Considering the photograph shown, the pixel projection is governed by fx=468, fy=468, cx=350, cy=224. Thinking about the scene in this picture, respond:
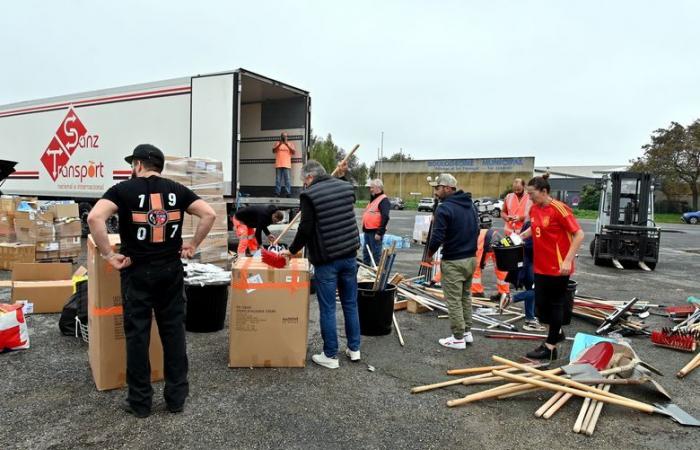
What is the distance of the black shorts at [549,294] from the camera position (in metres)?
4.29

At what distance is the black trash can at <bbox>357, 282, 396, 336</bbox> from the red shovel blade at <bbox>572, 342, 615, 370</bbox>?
6.33ft

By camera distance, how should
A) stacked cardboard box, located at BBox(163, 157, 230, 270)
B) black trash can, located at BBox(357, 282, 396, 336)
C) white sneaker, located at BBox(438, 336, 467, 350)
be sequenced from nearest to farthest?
white sneaker, located at BBox(438, 336, 467, 350) < black trash can, located at BBox(357, 282, 396, 336) < stacked cardboard box, located at BBox(163, 157, 230, 270)

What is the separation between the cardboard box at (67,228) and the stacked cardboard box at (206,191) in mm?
2584

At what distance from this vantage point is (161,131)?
10.1m

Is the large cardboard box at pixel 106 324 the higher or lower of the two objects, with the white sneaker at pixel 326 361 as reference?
higher

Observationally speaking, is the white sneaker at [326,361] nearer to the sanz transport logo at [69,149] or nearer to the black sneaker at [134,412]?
the black sneaker at [134,412]

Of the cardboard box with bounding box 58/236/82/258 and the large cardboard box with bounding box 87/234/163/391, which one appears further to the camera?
the cardboard box with bounding box 58/236/82/258

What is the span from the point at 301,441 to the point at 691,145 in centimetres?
4680

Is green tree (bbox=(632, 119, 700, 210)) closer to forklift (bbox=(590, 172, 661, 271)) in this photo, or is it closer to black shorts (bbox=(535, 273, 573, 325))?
forklift (bbox=(590, 172, 661, 271))

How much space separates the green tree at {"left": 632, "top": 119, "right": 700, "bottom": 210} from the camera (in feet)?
129

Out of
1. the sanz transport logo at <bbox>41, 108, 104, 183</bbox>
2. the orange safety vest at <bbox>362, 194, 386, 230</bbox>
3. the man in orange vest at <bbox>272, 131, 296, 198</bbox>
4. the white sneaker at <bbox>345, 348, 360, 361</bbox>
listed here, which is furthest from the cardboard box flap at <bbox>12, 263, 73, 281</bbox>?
the sanz transport logo at <bbox>41, 108, 104, 183</bbox>

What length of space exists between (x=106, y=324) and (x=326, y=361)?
1.81m

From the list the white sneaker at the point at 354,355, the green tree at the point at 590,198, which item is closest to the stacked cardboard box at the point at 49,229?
the white sneaker at the point at 354,355

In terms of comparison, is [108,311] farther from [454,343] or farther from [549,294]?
[549,294]
